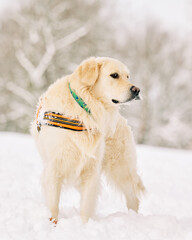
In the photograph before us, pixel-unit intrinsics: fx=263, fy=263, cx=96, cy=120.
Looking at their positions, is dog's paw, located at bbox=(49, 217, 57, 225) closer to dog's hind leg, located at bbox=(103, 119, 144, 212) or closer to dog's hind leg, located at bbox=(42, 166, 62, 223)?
dog's hind leg, located at bbox=(42, 166, 62, 223)

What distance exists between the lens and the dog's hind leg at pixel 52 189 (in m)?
2.43

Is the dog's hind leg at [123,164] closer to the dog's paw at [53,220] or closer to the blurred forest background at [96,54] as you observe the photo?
the dog's paw at [53,220]

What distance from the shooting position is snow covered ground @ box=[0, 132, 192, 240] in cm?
205

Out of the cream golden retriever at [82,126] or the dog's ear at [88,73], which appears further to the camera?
the dog's ear at [88,73]

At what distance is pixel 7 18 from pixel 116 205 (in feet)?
37.3

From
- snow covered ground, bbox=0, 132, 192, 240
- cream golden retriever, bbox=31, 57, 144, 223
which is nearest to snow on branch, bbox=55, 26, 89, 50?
snow covered ground, bbox=0, 132, 192, 240

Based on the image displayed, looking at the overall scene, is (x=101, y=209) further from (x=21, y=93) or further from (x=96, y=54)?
(x=96, y=54)

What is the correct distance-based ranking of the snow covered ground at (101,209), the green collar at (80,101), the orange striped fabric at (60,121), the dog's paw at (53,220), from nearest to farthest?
the snow covered ground at (101,209) → the dog's paw at (53,220) → the orange striped fabric at (60,121) → the green collar at (80,101)

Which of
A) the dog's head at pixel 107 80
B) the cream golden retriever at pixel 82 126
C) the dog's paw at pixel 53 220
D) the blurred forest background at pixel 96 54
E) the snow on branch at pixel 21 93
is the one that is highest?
the blurred forest background at pixel 96 54

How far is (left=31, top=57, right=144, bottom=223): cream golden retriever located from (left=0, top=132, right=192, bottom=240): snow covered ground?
258mm

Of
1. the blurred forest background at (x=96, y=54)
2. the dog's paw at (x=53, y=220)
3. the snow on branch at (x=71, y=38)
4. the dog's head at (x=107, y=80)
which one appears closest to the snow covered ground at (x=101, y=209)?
the dog's paw at (x=53, y=220)

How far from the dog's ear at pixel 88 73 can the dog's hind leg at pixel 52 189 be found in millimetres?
891

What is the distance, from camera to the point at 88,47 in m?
12.4

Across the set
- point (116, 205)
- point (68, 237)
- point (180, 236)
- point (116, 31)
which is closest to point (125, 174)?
point (116, 205)
